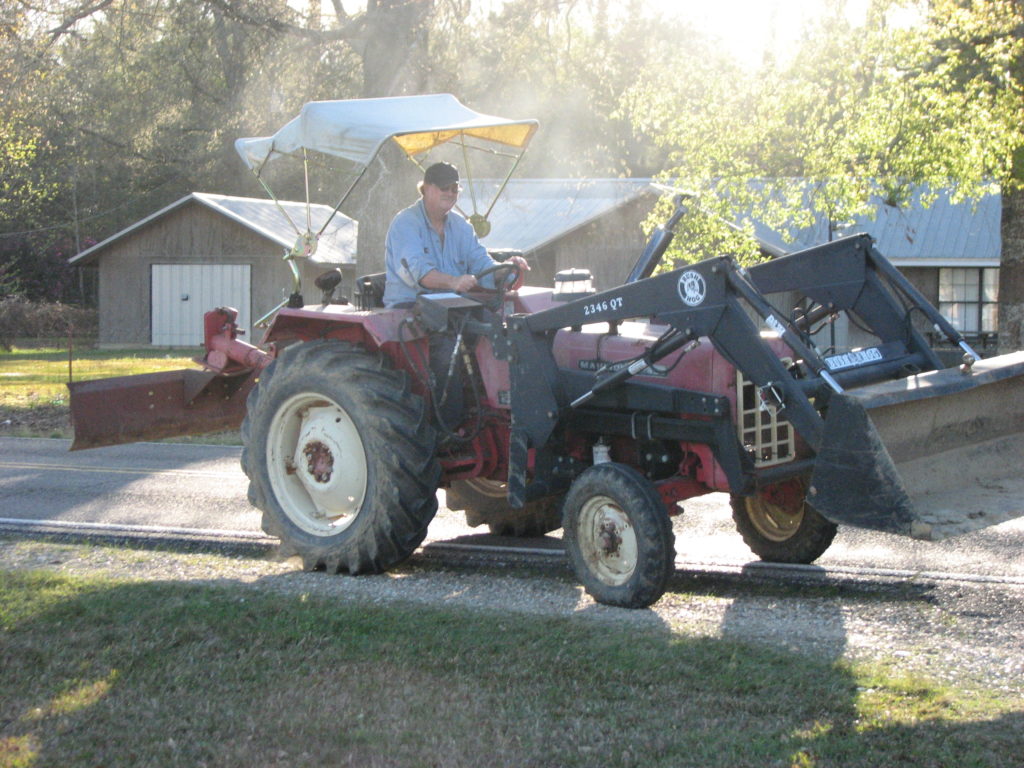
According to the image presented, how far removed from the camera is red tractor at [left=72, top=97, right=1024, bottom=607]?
5730 millimetres

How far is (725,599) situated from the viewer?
20.8 feet

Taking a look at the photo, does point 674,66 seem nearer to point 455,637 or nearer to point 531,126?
point 531,126

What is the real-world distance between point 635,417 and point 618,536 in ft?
2.22

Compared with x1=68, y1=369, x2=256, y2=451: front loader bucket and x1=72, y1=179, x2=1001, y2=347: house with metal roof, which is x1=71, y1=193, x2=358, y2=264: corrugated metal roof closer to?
x1=72, y1=179, x2=1001, y2=347: house with metal roof

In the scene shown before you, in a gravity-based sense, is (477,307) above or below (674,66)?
below

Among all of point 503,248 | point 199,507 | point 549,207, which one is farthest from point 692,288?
point 549,207

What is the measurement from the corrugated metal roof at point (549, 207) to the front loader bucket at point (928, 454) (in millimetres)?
21123

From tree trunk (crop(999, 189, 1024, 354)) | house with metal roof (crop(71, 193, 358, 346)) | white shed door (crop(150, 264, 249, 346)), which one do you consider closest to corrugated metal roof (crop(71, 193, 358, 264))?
house with metal roof (crop(71, 193, 358, 346))

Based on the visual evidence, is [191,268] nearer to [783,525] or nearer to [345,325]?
[345,325]

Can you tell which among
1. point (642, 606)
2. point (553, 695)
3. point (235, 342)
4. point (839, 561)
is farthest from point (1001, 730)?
point (235, 342)

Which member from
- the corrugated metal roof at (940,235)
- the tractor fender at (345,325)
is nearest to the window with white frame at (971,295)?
the corrugated metal roof at (940,235)

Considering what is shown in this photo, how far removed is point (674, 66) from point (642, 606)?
1487cm

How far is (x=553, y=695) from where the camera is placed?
15.5 feet

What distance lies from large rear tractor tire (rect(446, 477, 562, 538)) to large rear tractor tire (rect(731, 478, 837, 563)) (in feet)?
4.65
